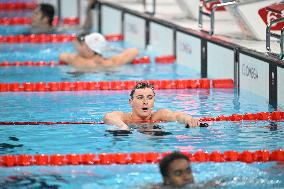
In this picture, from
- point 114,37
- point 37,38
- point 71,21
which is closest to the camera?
point 37,38

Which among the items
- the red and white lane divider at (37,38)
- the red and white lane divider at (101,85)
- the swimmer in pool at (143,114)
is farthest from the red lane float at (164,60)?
the swimmer in pool at (143,114)

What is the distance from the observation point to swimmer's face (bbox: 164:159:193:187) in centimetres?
640

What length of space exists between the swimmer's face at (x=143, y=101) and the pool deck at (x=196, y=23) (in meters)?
2.44

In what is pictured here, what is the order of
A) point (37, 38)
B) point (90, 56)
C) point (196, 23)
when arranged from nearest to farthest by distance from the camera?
point (90, 56)
point (196, 23)
point (37, 38)

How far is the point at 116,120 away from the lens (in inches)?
340

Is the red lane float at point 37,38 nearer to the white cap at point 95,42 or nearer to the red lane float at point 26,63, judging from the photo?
the red lane float at point 26,63

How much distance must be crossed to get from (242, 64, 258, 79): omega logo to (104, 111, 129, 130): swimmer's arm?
2182mm

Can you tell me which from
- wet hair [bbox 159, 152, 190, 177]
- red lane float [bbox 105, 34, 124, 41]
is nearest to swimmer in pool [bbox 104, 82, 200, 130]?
wet hair [bbox 159, 152, 190, 177]

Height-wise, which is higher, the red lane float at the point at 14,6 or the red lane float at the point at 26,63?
the red lane float at the point at 14,6

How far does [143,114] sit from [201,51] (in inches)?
150

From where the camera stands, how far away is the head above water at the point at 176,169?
21.0ft

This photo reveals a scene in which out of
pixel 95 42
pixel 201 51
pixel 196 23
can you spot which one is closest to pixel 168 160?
→ pixel 201 51

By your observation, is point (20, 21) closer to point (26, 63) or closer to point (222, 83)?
point (26, 63)

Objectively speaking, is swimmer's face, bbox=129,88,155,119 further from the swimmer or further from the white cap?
the swimmer
